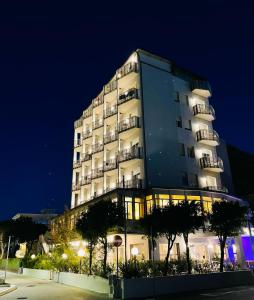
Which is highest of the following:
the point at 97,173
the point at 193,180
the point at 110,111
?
the point at 110,111

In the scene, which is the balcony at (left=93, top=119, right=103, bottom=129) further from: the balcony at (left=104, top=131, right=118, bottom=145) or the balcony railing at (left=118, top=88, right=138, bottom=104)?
the balcony railing at (left=118, top=88, right=138, bottom=104)

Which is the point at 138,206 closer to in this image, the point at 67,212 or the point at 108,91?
the point at 67,212

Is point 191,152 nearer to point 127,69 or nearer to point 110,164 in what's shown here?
point 110,164

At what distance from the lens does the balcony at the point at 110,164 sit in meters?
39.0

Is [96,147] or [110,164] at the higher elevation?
[96,147]

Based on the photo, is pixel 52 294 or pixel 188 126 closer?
pixel 52 294

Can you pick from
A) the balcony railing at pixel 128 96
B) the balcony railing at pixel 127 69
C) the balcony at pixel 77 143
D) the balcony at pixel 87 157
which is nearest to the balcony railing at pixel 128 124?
the balcony railing at pixel 128 96

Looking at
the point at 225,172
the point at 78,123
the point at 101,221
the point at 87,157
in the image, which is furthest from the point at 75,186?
the point at 101,221

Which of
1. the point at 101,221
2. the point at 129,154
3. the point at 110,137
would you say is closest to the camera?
the point at 101,221

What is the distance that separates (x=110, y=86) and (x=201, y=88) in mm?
12836

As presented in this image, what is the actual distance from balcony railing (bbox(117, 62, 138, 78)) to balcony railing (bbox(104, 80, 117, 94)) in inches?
60.1

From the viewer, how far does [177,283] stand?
1916 cm

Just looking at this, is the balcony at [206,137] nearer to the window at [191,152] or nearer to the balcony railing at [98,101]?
the window at [191,152]

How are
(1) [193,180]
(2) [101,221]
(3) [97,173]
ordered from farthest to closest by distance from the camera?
(3) [97,173] < (1) [193,180] < (2) [101,221]
